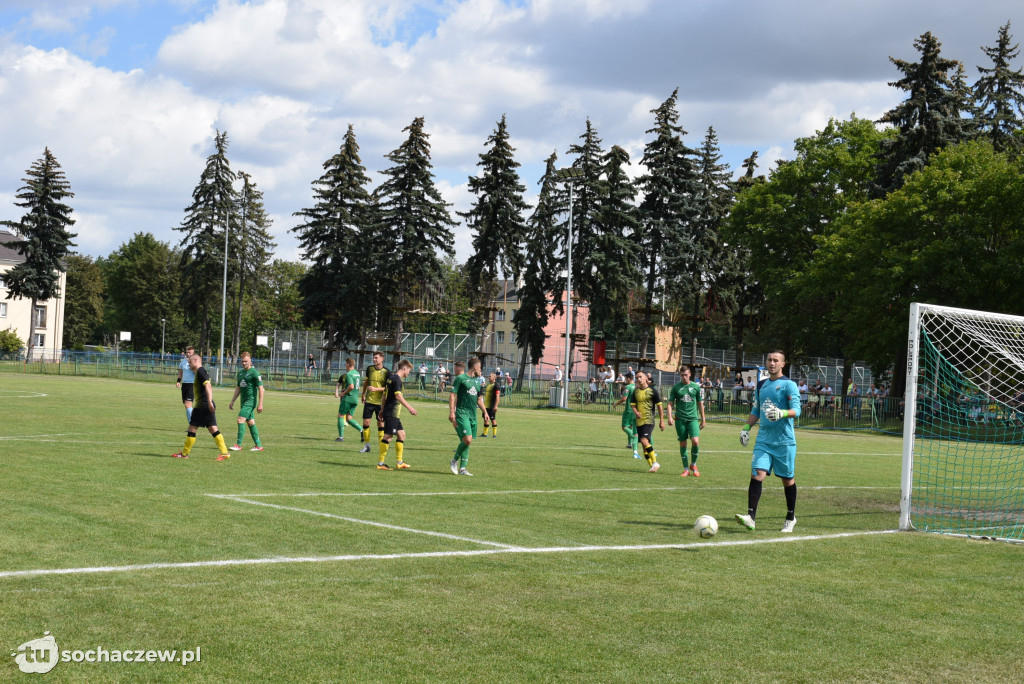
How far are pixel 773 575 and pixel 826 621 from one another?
1.66 metres

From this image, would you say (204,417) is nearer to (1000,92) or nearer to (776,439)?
(776,439)

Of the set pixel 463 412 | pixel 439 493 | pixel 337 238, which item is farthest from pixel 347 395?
pixel 337 238

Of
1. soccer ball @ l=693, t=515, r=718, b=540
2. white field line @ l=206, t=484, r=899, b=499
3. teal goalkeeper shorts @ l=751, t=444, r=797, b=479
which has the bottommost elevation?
white field line @ l=206, t=484, r=899, b=499

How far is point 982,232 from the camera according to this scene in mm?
39375

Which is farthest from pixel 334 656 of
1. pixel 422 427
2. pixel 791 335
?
pixel 791 335

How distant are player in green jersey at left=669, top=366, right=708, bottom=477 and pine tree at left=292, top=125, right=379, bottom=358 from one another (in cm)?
5124

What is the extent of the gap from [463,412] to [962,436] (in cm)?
1728

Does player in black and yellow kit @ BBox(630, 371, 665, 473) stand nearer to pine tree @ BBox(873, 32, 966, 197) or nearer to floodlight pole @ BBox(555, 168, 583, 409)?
floodlight pole @ BBox(555, 168, 583, 409)

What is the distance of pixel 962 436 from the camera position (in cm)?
2750

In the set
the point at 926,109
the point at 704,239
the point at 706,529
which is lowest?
the point at 706,529

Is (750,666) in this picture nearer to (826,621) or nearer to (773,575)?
(826,621)

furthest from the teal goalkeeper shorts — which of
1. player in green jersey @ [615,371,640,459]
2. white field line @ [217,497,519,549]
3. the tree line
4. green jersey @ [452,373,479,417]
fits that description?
the tree line

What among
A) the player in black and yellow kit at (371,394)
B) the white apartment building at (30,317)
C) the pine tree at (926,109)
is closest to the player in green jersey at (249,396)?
the player in black and yellow kit at (371,394)

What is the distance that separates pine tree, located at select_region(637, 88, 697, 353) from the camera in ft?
195
